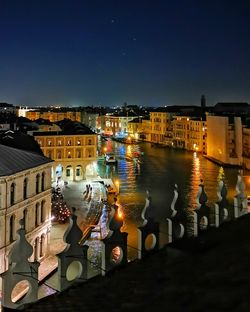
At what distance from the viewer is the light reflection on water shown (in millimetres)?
21812

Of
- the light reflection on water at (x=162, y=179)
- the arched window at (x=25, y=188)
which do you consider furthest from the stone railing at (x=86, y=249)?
the light reflection on water at (x=162, y=179)

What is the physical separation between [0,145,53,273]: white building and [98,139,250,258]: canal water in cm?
332

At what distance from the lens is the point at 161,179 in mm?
31219

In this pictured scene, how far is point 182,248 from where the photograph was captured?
148 inches

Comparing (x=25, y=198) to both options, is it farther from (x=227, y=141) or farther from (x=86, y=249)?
(x=227, y=141)

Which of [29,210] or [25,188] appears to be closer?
[25,188]

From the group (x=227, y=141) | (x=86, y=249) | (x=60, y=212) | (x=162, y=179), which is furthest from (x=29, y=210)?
(x=227, y=141)

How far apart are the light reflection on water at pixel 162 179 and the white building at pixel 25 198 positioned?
4845 millimetres

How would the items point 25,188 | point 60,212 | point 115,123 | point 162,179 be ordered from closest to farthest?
1. point 25,188
2. point 60,212
3. point 162,179
4. point 115,123

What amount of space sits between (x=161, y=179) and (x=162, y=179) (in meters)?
0.08

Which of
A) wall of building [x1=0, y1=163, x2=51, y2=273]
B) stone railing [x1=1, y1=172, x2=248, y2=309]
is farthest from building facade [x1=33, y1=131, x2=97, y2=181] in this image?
stone railing [x1=1, y1=172, x2=248, y2=309]

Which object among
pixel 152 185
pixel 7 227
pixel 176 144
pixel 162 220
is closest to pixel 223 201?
pixel 7 227

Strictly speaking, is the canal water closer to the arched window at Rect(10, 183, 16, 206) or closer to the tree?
the tree

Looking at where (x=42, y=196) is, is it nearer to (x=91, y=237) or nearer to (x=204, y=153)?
(x=91, y=237)
